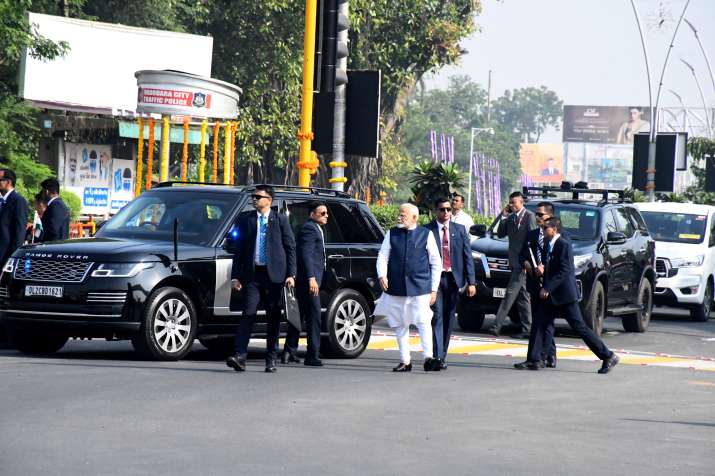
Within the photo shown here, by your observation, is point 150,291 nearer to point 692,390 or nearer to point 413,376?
point 413,376

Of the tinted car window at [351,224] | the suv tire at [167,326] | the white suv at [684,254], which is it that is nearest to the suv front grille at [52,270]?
the suv tire at [167,326]

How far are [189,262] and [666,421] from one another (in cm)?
513

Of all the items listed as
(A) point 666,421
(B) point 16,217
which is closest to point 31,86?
(B) point 16,217

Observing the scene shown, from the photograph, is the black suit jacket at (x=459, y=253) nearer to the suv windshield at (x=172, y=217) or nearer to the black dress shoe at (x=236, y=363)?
the suv windshield at (x=172, y=217)

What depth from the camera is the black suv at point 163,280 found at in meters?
14.1

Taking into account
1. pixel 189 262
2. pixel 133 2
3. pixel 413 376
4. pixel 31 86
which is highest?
pixel 133 2

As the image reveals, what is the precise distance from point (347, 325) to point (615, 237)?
5726 millimetres

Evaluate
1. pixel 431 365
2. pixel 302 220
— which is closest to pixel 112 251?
→ pixel 302 220

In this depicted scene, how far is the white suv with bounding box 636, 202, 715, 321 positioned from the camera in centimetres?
2564

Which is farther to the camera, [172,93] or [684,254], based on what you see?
[172,93]

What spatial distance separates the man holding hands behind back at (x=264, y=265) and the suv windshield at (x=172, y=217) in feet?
2.74

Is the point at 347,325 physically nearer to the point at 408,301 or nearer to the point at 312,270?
the point at 312,270

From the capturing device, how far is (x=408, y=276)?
14523mm

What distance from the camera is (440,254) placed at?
50.2ft
